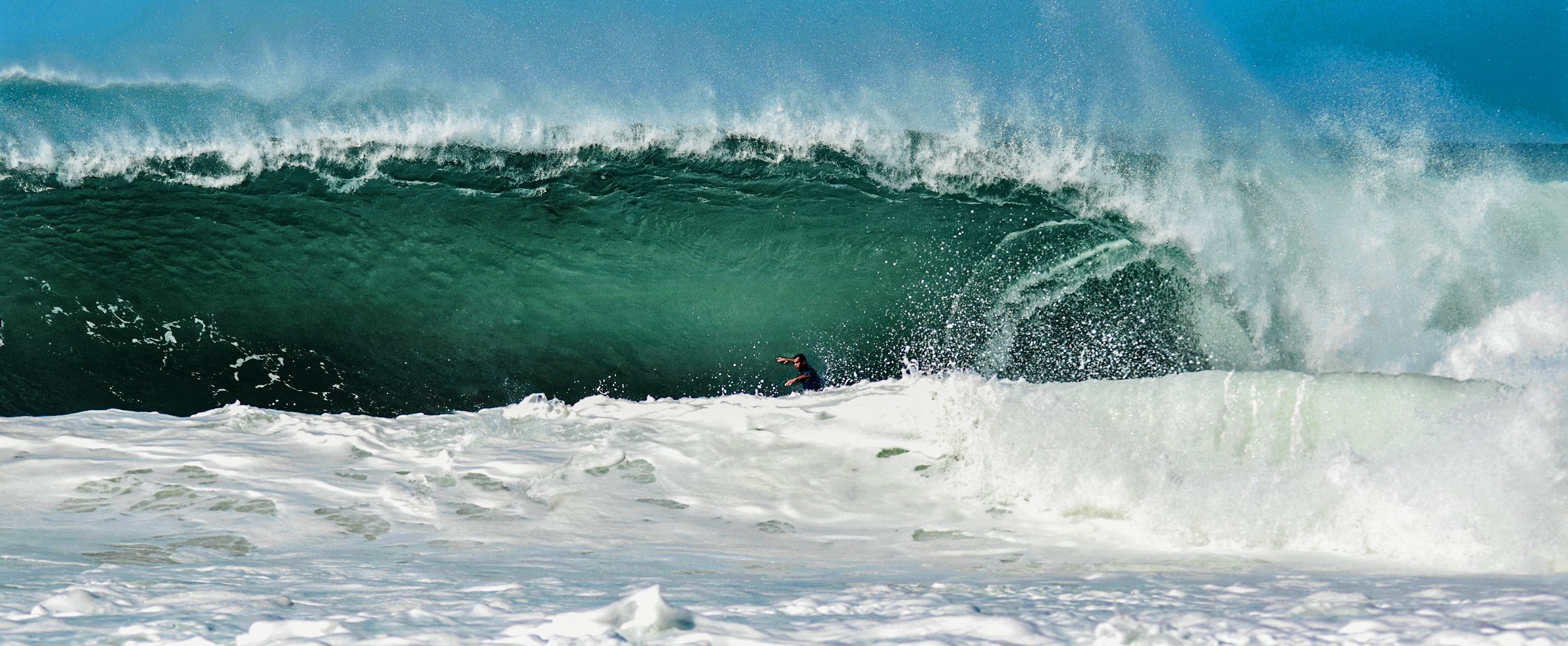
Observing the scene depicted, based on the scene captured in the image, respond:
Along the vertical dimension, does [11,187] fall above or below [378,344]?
above

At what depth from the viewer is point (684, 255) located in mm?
8500

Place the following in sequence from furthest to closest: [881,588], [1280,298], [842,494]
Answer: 1. [1280,298]
2. [842,494]
3. [881,588]

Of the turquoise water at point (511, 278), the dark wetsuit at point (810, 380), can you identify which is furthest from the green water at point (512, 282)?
the dark wetsuit at point (810, 380)

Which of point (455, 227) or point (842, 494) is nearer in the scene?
point (842, 494)

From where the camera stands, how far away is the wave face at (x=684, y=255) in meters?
7.84

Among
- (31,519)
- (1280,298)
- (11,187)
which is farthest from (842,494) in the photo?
(11,187)

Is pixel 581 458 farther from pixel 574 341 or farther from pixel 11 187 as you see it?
pixel 11 187

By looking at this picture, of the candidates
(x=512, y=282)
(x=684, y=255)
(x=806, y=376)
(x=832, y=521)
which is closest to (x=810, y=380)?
(x=806, y=376)

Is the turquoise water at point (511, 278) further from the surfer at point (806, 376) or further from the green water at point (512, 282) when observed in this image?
the surfer at point (806, 376)

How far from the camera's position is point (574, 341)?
8.30m

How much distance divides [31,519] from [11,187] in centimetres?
675

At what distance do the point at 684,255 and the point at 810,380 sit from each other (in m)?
1.86

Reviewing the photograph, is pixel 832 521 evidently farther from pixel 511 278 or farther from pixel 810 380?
pixel 511 278

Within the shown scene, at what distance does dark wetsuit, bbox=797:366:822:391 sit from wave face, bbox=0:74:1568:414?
906 mm
